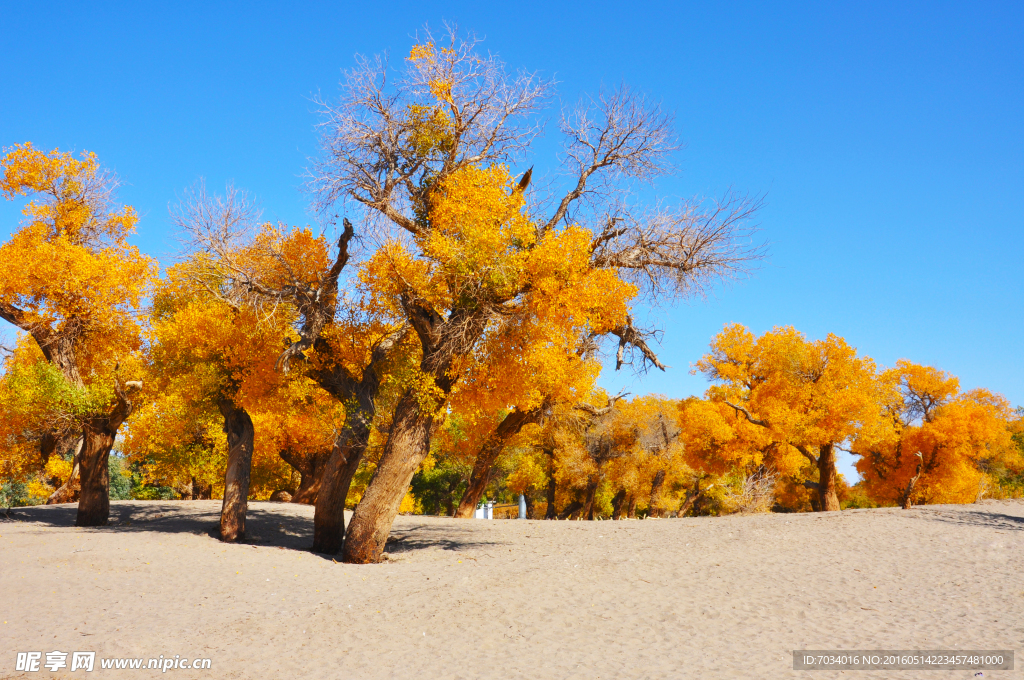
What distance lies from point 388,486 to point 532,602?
14.5ft

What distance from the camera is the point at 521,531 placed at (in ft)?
53.2

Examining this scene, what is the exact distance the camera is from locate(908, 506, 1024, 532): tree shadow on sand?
14039 mm

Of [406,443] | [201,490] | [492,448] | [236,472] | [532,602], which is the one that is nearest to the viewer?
[532,602]

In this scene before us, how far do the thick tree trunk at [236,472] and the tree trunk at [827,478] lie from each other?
1812cm

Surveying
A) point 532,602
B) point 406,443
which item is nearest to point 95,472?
point 406,443

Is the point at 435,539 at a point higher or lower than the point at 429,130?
lower

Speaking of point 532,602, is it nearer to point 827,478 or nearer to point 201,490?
point 827,478

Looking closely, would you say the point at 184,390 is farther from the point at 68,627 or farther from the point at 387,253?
the point at 68,627

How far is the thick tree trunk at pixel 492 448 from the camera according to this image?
1659 centimetres

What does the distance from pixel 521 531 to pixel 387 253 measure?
8132 mm

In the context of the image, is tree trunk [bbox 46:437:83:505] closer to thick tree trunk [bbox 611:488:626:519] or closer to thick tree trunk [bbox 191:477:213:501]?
thick tree trunk [bbox 191:477:213:501]

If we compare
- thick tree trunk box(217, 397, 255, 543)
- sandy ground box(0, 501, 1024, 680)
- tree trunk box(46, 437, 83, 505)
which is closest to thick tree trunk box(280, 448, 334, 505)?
tree trunk box(46, 437, 83, 505)

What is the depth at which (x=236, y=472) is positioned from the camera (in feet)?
48.7

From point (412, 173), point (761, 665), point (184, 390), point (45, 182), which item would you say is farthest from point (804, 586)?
point (45, 182)
